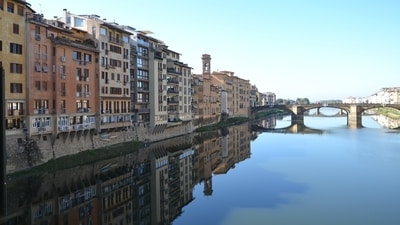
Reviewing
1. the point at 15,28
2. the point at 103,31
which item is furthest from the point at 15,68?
the point at 103,31

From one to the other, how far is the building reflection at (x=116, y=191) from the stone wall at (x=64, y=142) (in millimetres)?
1906

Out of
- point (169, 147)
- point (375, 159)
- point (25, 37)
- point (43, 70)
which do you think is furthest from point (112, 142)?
point (375, 159)

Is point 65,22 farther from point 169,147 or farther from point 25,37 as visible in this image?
point 169,147

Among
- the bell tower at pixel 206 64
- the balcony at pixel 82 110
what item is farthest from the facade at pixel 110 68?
the bell tower at pixel 206 64

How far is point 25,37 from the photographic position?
28047 millimetres

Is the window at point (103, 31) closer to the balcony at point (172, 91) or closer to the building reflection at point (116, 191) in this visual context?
the building reflection at point (116, 191)

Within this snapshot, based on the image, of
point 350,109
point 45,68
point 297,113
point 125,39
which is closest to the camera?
point 45,68

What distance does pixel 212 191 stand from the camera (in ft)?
89.6

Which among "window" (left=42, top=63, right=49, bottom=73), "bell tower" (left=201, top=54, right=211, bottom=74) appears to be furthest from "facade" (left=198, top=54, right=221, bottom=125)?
"window" (left=42, top=63, right=49, bottom=73)

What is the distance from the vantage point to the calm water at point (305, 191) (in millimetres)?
20594

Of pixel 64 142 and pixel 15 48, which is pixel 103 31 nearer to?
pixel 15 48

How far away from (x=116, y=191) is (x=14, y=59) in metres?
12.3

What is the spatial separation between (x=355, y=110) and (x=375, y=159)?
61222 mm

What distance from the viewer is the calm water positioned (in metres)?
20.6
